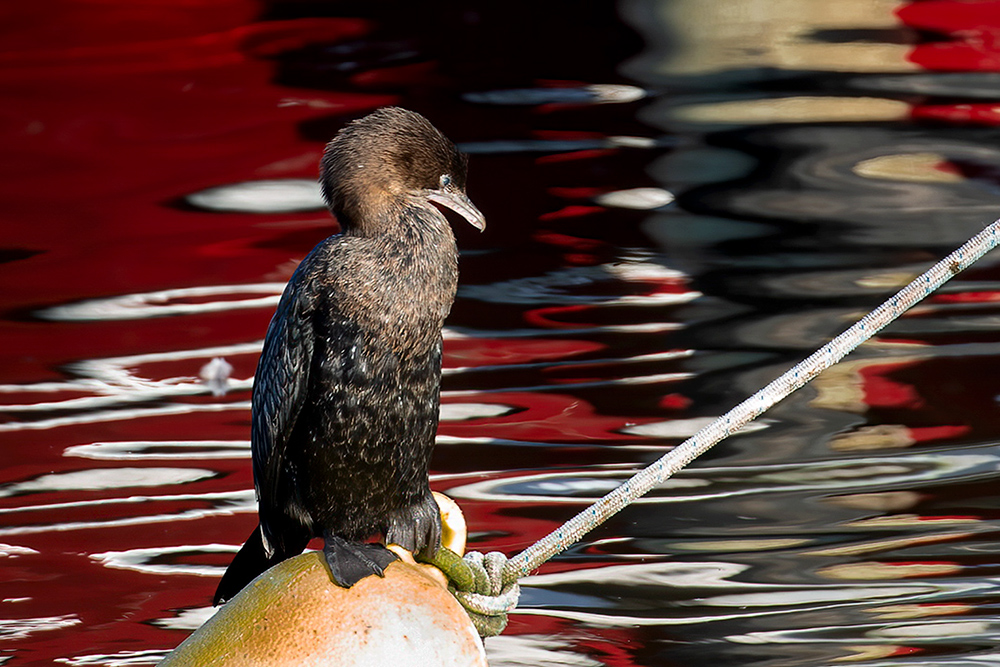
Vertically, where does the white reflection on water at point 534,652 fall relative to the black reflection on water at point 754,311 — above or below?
below

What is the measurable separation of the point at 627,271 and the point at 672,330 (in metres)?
0.26

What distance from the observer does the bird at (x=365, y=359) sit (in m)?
2.13

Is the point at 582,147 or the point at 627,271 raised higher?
the point at 582,147

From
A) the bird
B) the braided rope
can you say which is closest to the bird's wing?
the bird

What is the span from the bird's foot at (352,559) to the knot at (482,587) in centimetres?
14

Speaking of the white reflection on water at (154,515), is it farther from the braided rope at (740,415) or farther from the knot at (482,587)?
the braided rope at (740,415)

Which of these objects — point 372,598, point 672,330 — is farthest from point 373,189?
point 672,330

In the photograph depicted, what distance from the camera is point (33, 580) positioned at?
140 inches

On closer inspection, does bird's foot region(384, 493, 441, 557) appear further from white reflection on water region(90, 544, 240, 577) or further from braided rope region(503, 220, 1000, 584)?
white reflection on water region(90, 544, 240, 577)

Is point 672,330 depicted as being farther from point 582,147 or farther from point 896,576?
point 896,576

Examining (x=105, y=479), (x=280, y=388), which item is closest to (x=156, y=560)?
(x=105, y=479)

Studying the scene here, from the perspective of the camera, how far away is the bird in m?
2.13

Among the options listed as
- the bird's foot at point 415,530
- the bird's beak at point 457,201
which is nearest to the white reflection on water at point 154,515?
the bird's foot at point 415,530

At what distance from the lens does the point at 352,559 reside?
2117mm
